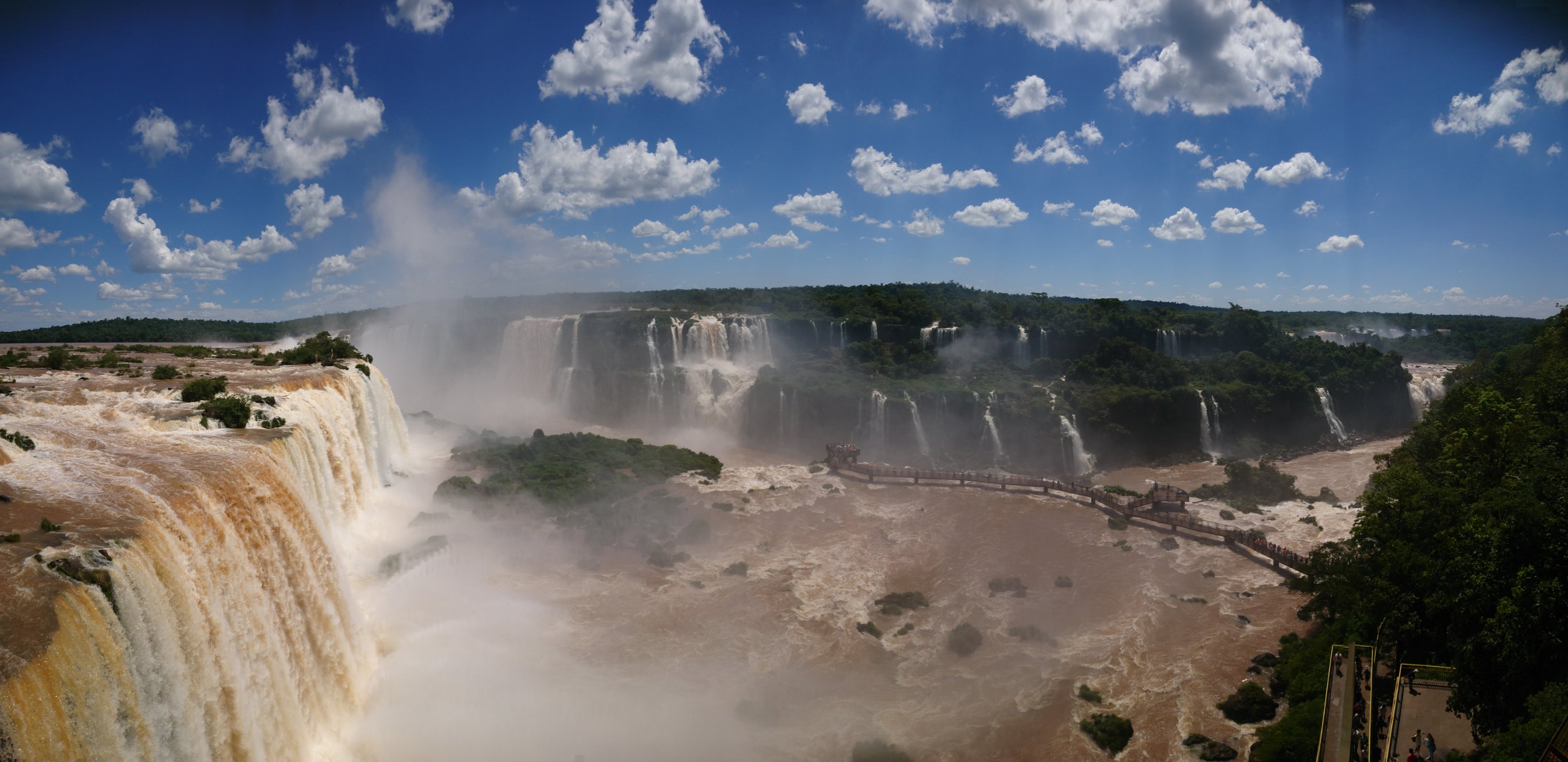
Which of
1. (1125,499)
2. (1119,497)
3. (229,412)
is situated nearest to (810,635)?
(229,412)

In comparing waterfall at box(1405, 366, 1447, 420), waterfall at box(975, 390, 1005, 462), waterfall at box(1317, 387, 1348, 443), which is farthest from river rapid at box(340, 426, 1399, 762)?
waterfall at box(1405, 366, 1447, 420)

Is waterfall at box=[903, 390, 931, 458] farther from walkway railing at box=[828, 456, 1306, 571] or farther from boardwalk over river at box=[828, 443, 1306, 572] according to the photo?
boardwalk over river at box=[828, 443, 1306, 572]

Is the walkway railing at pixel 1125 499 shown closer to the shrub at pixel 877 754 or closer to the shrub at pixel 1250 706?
the shrub at pixel 1250 706

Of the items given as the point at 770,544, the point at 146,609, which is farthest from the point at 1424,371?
the point at 146,609

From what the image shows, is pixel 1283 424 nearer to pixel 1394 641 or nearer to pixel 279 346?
pixel 1394 641

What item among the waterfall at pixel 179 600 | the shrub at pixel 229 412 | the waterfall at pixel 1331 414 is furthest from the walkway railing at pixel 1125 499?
the shrub at pixel 229 412

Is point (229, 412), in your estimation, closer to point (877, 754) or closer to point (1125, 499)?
point (877, 754)
